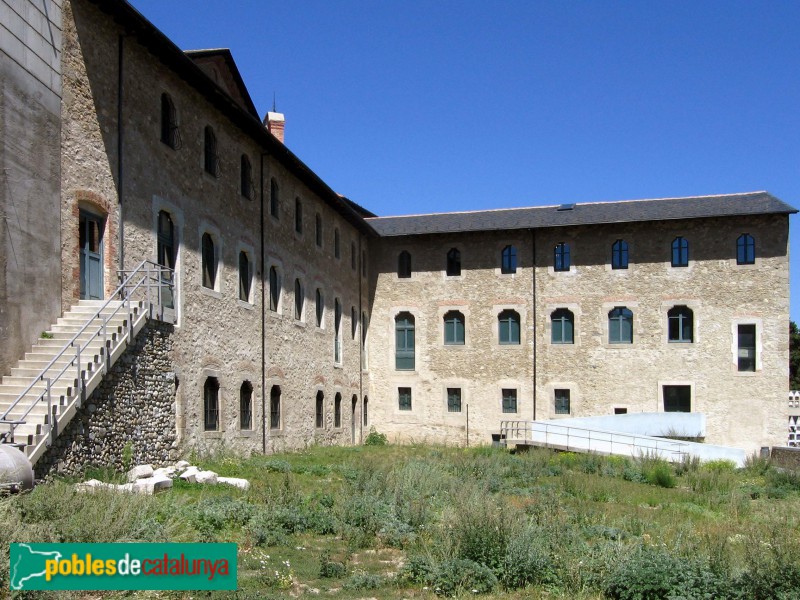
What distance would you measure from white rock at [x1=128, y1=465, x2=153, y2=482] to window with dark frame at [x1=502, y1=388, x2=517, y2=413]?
67.8ft

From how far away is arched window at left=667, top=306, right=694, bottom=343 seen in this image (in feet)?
105

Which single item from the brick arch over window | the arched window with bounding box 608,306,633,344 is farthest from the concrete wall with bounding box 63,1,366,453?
the arched window with bounding box 608,306,633,344

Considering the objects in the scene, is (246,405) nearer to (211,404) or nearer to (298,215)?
(211,404)

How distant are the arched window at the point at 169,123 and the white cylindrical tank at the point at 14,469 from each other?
976 centimetres

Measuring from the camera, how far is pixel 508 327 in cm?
3381

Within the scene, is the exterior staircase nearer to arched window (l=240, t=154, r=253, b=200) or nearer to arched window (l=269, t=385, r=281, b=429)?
arched window (l=240, t=154, r=253, b=200)

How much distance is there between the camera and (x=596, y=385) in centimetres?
3253

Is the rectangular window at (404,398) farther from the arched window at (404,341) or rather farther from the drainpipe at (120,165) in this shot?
the drainpipe at (120,165)

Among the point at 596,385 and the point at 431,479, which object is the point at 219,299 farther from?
the point at 596,385

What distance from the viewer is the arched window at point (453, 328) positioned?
113 feet

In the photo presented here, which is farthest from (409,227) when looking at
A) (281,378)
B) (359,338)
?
(281,378)

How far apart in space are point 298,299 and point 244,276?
434cm

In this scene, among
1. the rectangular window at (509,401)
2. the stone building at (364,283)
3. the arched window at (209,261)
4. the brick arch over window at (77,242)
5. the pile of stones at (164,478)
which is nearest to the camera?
the pile of stones at (164,478)

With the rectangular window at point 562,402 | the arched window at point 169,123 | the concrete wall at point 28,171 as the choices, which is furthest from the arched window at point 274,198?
the rectangular window at point 562,402
